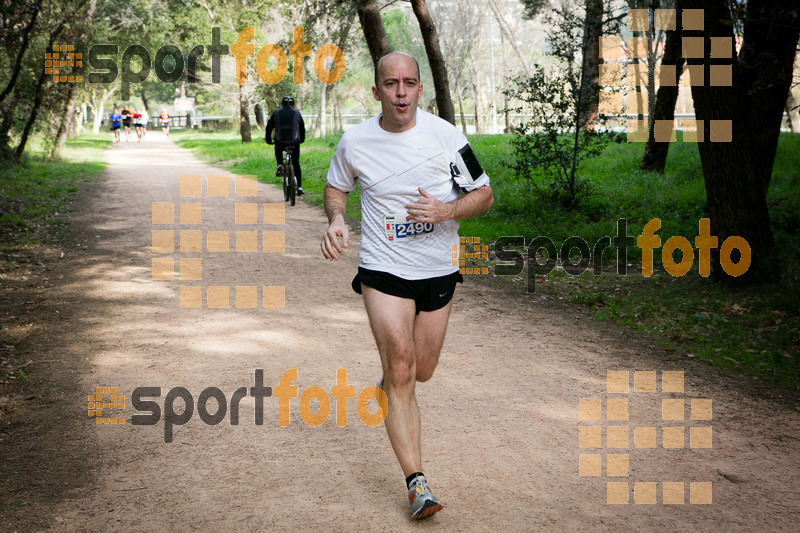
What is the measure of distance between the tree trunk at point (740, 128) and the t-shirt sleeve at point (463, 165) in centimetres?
526

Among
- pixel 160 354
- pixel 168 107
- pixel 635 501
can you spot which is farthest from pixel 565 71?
pixel 168 107

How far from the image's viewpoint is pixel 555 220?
12.2 metres

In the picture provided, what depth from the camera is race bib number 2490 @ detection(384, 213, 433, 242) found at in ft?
12.5

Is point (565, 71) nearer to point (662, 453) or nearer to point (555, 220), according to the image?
point (555, 220)

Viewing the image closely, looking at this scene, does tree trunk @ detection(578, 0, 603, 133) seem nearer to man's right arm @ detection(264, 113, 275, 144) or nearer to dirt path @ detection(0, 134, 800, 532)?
dirt path @ detection(0, 134, 800, 532)

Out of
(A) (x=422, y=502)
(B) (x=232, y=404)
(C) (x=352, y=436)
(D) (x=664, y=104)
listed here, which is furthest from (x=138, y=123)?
(A) (x=422, y=502)

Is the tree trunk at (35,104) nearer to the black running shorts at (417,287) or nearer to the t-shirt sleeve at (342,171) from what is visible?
the t-shirt sleeve at (342,171)

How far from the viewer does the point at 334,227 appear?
3807mm

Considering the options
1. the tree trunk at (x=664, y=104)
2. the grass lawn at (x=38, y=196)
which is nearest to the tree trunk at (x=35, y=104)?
the grass lawn at (x=38, y=196)

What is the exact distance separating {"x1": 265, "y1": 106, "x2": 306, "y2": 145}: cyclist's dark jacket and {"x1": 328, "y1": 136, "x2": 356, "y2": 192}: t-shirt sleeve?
11.2 meters

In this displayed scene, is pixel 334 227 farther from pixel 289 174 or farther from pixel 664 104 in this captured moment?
pixel 664 104

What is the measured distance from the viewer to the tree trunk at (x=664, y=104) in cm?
1338

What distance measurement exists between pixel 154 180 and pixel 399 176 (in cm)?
1903

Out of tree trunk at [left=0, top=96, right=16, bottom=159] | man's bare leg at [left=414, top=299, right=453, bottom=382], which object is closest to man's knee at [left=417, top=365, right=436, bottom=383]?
man's bare leg at [left=414, top=299, right=453, bottom=382]
